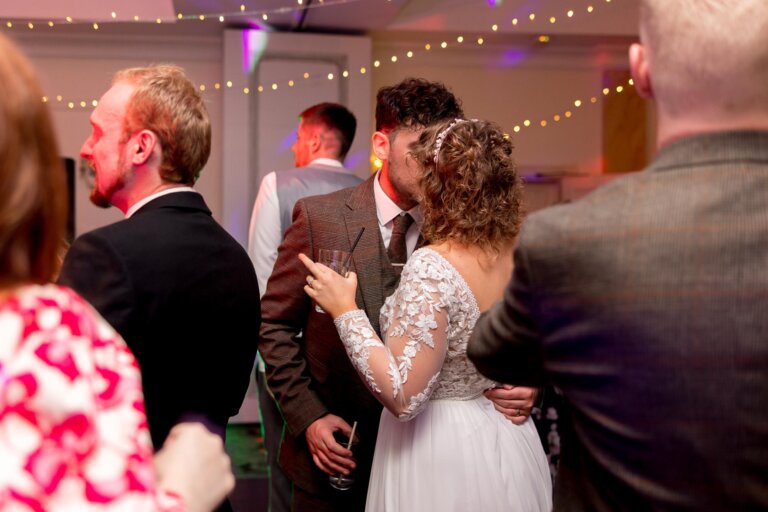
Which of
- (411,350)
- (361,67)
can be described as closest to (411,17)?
(361,67)

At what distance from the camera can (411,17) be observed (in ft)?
21.4

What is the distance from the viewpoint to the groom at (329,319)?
7.62 ft

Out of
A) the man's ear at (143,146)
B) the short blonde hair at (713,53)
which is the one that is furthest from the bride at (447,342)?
the short blonde hair at (713,53)

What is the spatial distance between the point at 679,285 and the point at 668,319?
0.14 ft

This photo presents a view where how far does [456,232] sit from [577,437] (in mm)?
859

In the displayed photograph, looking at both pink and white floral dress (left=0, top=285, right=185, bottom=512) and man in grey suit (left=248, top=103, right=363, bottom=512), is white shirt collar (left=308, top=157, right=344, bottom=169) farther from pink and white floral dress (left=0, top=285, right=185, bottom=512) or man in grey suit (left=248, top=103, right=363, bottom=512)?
pink and white floral dress (left=0, top=285, right=185, bottom=512)

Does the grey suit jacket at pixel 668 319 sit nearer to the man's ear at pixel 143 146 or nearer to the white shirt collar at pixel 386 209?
the man's ear at pixel 143 146

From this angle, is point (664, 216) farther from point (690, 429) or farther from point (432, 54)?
point (432, 54)

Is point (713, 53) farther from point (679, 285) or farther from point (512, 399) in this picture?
point (512, 399)

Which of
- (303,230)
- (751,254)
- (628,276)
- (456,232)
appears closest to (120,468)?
(628,276)

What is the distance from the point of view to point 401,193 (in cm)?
241

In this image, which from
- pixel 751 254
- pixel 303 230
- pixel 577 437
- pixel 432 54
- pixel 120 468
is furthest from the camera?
pixel 432 54

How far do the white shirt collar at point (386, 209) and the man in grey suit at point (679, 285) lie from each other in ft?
4.29

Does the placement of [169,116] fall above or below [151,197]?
above
